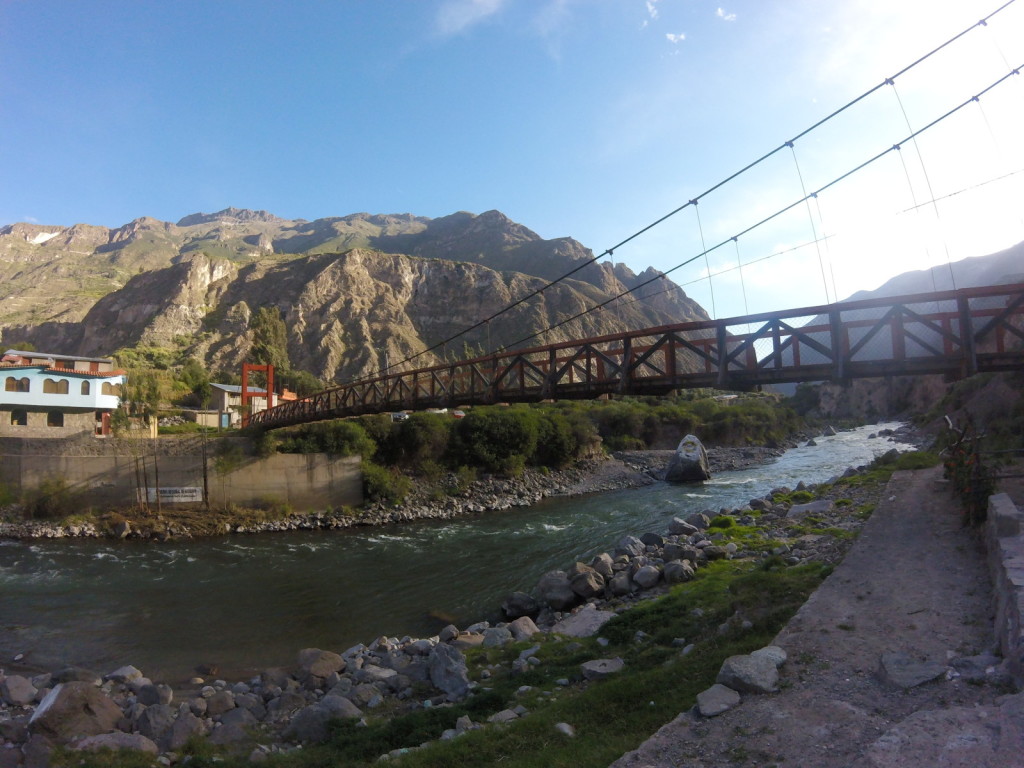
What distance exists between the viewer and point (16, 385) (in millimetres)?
28797

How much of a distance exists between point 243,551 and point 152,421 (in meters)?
13.0

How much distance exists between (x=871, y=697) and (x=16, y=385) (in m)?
37.0

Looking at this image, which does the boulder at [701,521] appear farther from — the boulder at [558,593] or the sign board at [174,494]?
the sign board at [174,494]

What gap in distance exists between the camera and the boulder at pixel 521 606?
39.6 feet

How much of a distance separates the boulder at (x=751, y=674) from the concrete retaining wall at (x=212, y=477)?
2557 cm

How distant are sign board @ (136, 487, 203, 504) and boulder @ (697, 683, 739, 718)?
26448 mm

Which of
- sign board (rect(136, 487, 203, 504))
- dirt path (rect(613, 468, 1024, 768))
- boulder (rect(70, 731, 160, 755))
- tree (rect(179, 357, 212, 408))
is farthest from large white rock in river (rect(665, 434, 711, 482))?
tree (rect(179, 357, 212, 408))

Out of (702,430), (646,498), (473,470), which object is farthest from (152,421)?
(702,430)

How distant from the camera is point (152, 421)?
96.9ft

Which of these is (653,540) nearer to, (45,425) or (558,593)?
(558,593)

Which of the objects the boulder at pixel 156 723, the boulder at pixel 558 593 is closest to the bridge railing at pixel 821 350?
the boulder at pixel 558 593

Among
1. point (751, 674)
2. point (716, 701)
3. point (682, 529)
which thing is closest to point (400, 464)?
point (682, 529)

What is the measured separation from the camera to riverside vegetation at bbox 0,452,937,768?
16.7 feet

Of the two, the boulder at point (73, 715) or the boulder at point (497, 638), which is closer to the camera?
the boulder at point (73, 715)
